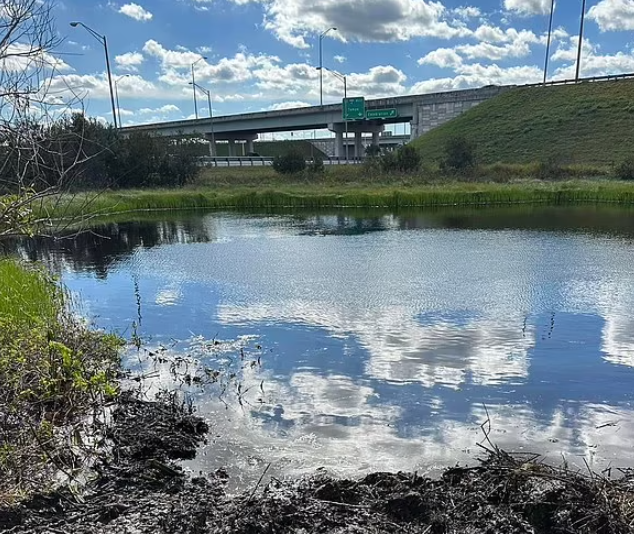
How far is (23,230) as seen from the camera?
4.25 metres

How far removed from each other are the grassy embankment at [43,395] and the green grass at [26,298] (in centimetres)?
5

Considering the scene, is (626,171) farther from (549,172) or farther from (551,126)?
(551,126)

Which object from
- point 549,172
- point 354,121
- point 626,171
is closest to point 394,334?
point 626,171

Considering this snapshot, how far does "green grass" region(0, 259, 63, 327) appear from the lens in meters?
7.19

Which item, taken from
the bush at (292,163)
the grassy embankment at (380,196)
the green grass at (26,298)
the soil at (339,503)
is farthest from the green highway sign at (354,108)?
the soil at (339,503)

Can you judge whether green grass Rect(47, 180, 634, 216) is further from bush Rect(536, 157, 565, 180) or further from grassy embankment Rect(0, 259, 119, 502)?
grassy embankment Rect(0, 259, 119, 502)

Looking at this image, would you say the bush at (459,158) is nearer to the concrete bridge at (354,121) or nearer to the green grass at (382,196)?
the green grass at (382,196)

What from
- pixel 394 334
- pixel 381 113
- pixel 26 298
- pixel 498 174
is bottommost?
pixel 394 334

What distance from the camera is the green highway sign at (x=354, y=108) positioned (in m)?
58.8

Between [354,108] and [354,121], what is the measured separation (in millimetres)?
7129

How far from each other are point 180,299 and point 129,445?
6.10 m

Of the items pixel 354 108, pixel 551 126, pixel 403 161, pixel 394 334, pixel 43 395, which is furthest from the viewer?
pixel 354 108

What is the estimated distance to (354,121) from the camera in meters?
66.3

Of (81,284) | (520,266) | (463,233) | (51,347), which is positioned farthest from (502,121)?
(51,347)
